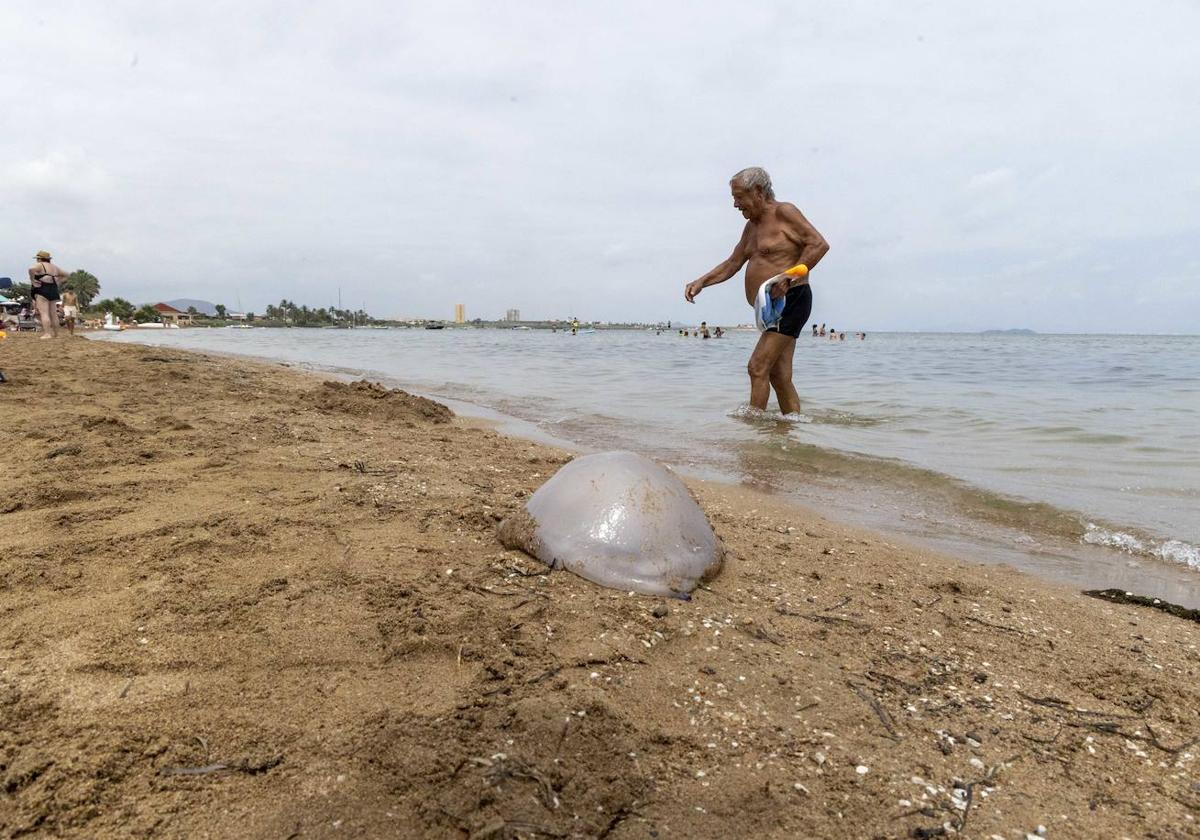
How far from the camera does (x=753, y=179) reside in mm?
5918

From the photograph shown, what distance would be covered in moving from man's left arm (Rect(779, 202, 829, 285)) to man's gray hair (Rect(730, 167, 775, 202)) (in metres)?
0.26

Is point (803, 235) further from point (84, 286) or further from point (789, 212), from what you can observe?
point (84, 286)

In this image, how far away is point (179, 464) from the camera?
349cm

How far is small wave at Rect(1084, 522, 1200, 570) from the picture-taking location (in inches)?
125

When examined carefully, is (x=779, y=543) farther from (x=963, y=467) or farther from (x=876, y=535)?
(x=963, y=467)

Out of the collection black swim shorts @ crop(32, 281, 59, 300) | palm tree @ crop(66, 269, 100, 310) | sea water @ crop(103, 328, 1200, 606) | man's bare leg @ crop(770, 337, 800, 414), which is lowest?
sea water @ crop(103, 328, 1200, 606)

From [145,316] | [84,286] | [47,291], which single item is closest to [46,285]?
[47,291]

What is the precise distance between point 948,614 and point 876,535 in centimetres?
117

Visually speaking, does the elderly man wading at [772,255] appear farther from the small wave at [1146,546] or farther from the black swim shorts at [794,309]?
the small wave at [1146,546]

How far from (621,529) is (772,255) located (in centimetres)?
454

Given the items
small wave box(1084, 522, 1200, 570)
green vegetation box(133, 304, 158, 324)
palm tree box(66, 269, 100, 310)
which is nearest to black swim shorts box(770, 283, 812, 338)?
small wave box(1084, 522, 1200, 570)

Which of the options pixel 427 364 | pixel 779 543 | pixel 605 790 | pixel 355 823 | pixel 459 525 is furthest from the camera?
pixel 427 364

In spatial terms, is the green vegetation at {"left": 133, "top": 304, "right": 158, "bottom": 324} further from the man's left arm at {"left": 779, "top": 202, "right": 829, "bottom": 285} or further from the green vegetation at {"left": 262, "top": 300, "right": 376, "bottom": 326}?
the man's left arm at {"left": 779, "top": 202, "right": 829, "bottom": 285}

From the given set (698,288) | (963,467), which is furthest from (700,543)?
(698,288)
